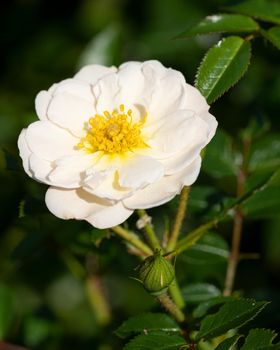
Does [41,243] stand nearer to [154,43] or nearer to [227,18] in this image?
[227,18]

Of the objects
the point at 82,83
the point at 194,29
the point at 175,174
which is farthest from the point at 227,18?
the point at 175,174

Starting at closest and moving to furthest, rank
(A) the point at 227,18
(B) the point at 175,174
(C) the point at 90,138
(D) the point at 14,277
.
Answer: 1. (B) the point at 175,174
2. (C) the point at 90,138
3. (A) the point at 227,18
4. (D) the point at 14,277

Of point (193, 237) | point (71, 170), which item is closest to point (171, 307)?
point (193, 237)

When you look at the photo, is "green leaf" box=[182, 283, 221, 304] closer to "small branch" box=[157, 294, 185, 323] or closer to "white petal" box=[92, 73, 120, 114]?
"small branch" box=[157, 294, 185, 323]

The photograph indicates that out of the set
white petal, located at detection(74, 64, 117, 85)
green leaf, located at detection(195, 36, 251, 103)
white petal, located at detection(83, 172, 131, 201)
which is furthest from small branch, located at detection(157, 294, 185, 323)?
white petal, located at detection(74, 64, 117, 85)

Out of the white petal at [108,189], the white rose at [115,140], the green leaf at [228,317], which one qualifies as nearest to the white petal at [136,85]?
the white rose at [115,140]

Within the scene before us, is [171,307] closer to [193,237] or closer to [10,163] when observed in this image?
[193,237]

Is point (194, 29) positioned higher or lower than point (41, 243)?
higher
